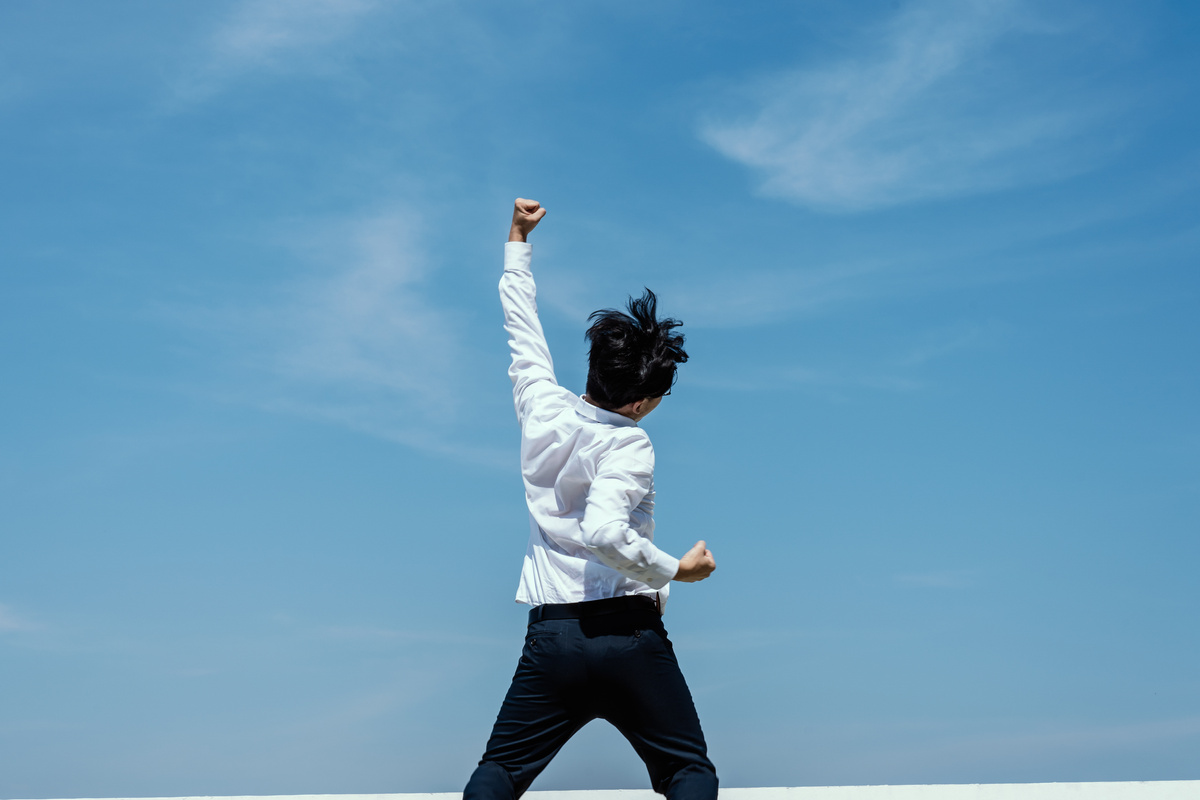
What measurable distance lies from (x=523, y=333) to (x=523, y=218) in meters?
0.53

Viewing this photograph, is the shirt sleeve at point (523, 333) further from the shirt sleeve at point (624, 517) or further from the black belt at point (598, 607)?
the black belt at point (598, 607)

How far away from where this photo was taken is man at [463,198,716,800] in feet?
9.37

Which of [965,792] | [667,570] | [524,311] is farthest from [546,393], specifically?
[965,792]

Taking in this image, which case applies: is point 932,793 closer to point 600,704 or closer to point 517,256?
point 600,704

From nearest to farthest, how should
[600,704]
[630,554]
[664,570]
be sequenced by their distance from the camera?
[630,554] → [664,570] → [600,704]

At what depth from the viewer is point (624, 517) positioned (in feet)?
9.02

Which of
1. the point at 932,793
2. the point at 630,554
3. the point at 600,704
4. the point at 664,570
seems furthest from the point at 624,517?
the point at 932,793

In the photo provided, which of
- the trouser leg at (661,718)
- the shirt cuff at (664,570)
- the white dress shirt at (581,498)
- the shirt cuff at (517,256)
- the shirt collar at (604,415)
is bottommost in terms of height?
the trouser leg at (661,718)

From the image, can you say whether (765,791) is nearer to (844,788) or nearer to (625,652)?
(844,788)

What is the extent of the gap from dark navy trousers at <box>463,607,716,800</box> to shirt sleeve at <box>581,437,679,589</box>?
22cm

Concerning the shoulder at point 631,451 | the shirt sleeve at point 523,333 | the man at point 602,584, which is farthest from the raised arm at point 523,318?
the shoulder at point 631,451

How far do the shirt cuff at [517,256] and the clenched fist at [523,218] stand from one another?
40 mm

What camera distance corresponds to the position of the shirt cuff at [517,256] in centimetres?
356

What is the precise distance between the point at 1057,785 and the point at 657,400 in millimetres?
2648
